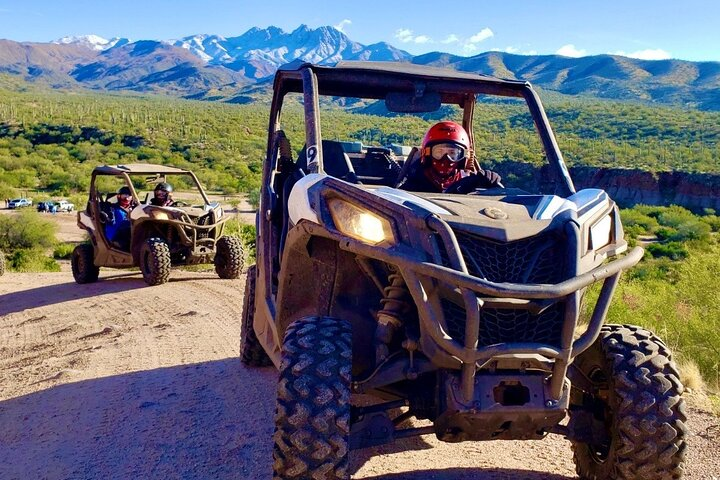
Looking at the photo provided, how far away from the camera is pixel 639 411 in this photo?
3.41m

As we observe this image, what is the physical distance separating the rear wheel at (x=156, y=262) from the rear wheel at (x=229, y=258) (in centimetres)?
91

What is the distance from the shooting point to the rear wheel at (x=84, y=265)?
12.9 meters

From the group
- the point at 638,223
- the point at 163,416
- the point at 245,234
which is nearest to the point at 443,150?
the point at 163,416

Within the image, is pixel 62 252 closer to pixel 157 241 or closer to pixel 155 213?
pixel 155 213

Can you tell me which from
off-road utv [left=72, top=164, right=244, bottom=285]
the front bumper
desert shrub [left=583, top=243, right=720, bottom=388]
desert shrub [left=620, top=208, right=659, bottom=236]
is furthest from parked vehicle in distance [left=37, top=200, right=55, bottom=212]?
the front bumper

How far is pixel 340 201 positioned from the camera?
11.4 ft

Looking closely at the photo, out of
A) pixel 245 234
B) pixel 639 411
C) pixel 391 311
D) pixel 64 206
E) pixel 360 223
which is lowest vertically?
pixel 64 206

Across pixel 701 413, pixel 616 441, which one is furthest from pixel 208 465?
pixel 701 413

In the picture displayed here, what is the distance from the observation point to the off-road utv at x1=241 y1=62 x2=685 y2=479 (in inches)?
123

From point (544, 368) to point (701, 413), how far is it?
272 centimetres

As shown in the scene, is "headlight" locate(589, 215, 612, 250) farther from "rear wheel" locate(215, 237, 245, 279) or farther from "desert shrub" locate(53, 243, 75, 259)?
"desert shrub" locate(53, 243, 75, 259)

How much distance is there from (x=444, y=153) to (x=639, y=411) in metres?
1.98

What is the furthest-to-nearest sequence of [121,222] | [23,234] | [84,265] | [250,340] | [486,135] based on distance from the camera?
[486,135], [23,234], [121,222], [84,265], [250,340]

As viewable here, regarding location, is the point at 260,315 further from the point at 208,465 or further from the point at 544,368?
the point at 544,368
